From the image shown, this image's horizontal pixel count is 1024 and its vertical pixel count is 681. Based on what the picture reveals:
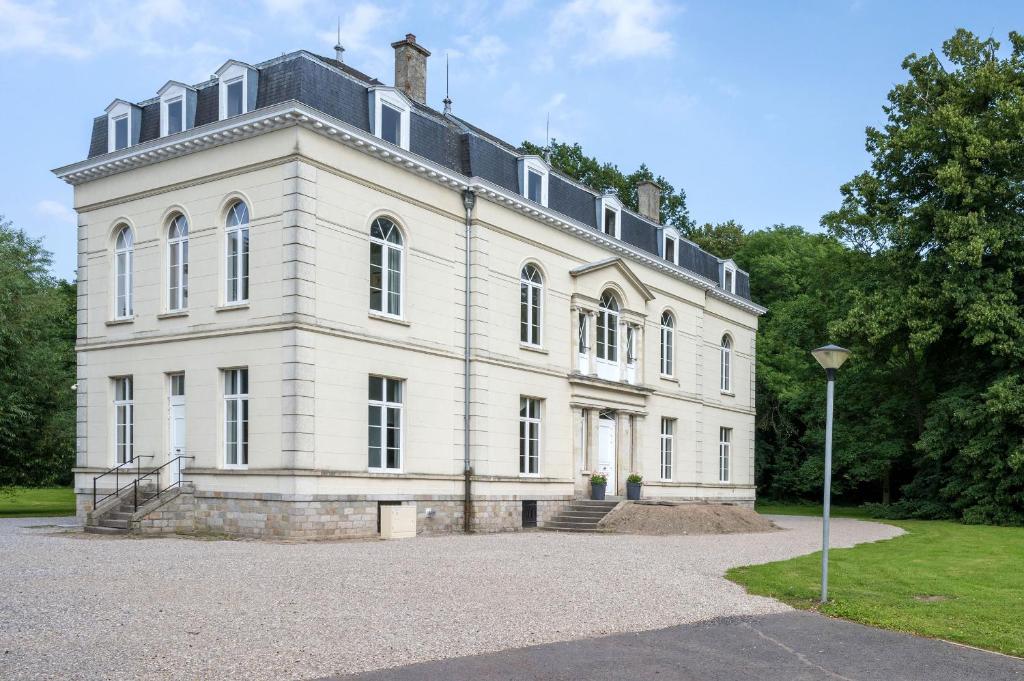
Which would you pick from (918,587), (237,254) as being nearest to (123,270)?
(237,254)

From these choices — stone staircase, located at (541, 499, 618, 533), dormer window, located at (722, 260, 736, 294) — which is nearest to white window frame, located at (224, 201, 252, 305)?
stone staircase, located at (541, 499, 618, 533)

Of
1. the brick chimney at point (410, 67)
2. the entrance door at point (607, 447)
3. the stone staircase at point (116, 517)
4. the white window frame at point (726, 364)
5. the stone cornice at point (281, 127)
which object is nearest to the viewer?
the stone staircase at point (116, 517)

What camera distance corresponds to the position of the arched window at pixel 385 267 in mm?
22609

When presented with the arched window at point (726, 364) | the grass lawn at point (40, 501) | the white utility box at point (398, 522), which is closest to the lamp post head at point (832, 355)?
the white utility box at point (398, 522)

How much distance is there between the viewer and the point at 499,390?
84.4 ft

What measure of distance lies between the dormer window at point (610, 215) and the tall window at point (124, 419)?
14.1 m

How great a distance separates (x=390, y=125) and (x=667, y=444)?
1624 cm

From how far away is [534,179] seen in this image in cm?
2784

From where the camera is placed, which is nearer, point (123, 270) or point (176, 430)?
point (176, 430)

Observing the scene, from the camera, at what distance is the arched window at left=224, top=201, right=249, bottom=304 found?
21516mm

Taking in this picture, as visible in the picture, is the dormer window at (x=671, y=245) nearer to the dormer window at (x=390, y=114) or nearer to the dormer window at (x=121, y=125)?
the dormer window at (x=390, y=114)

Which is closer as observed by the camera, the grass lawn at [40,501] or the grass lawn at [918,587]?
the grass lawn at [918,587]

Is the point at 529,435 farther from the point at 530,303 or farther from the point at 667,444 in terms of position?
the point at 667,444

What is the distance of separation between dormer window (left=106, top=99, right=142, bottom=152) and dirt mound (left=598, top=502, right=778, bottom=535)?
14514 millimetres
